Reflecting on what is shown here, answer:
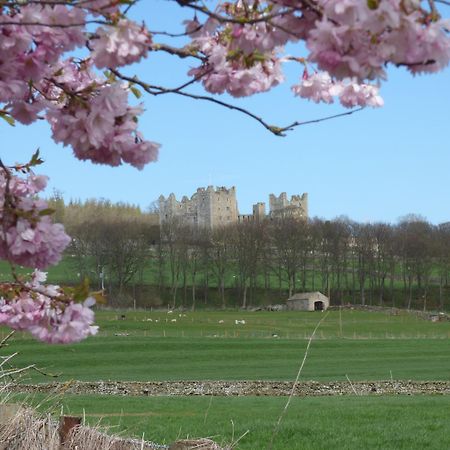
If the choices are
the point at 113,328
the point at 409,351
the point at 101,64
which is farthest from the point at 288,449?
the point at 113,328

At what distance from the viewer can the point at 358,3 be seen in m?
2.06

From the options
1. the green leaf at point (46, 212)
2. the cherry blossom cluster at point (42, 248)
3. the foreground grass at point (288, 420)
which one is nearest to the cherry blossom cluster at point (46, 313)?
the cherry blossom cluster at point (42, 248)

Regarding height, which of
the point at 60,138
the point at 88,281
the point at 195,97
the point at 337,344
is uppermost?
the point at 195,97

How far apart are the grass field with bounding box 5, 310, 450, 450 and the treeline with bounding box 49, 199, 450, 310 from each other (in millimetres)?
31041

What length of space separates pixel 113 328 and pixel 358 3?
45.6m

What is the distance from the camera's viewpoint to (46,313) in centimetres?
330

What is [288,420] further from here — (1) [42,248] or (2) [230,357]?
(2) [230,357]

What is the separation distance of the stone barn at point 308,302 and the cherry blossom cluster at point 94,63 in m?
73.8

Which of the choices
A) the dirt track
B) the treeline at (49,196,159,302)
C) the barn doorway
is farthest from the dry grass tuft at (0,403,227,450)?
the treeline at (49,196,159,302)

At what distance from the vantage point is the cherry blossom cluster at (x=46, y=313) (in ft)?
9.37

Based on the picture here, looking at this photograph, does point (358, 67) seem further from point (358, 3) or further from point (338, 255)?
point (338, 255)

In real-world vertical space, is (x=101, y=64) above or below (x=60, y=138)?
above

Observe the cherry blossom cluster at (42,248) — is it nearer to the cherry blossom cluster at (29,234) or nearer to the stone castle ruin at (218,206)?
the cherry blossom cluster at (29,234)

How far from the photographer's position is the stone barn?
76.5m
